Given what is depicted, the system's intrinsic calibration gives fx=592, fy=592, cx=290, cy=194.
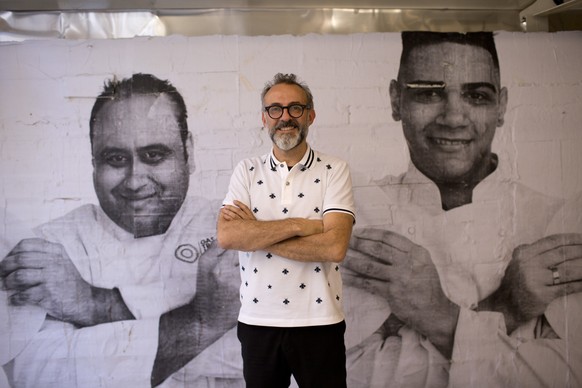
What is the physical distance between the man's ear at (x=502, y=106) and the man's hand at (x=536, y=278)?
693 mm

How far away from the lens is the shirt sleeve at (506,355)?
128 inches

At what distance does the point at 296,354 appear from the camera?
2.25 m

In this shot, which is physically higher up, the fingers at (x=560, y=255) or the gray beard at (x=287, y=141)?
the gray beard at (x=287, y=141)

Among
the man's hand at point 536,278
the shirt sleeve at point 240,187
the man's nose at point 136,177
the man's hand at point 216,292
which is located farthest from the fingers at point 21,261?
the man's hand at point 536,278

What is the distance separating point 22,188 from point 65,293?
60 cm

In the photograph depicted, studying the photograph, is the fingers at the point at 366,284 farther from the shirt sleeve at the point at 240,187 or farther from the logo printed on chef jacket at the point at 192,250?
the shirt sleeve at the point at 240,187

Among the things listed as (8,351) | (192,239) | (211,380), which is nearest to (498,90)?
(192,239)

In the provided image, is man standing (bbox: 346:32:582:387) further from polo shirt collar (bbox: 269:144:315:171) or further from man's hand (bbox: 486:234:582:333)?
polo shirt collar (bbox: 269:144:315:171)

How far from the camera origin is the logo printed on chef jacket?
3.18m

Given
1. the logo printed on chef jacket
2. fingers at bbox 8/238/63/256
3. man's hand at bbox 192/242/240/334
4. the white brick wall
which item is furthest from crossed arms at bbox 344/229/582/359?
fingers at bbox 8/238/63/256

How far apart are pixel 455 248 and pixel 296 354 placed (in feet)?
4.48

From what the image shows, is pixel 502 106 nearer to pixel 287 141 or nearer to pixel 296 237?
pixel 287 141

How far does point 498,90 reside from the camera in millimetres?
3270

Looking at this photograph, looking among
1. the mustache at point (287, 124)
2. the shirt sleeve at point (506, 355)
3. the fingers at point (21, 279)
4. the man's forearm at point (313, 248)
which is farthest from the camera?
the shirt sleeve at point (506, 355)
